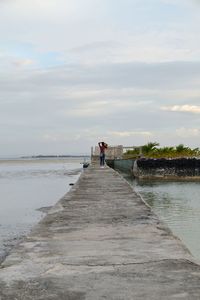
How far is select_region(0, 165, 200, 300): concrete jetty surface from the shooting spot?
3.54 metres

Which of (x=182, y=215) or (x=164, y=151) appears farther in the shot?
(x=164, y=151)

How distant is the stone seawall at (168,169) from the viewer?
35844 millimetres

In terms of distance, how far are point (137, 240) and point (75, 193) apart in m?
7.02

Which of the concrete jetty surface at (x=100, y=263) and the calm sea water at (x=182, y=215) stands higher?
the concrete jetty surface at (x=100, y=263)

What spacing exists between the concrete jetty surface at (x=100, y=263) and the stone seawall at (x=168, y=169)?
2896 cm

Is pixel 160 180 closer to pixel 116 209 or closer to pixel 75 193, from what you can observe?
pixel 75 193

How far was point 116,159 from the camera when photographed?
49.8 meters

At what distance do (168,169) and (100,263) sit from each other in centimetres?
3241

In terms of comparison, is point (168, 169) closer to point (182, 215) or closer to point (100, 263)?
point (182, 215)

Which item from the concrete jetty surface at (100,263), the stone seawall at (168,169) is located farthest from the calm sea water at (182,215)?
the stone seawall at (168,169)

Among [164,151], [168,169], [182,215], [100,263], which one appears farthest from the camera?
[164,151]

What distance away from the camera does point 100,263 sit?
4.46 meters

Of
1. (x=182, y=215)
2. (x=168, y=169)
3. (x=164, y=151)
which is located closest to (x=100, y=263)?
(x=182, y=215)

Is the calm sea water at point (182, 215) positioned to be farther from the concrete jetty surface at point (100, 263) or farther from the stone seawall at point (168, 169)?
the stone seawall at point (168, 169)
